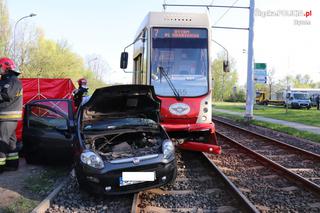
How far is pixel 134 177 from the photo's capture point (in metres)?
5.91

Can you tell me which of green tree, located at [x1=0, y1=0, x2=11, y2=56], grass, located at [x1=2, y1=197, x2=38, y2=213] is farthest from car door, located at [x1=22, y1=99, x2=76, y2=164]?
green tree, located at [x1=0, y1=0, x2=11, y2=56]

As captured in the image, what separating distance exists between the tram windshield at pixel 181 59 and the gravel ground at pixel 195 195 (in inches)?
102

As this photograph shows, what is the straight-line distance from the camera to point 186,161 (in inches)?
374

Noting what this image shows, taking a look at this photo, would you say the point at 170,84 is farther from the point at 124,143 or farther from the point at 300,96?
the point at 300,96

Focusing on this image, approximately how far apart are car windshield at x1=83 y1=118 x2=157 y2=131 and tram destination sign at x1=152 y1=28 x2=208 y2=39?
370cm

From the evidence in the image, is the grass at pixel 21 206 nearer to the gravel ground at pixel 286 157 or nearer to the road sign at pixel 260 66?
the gravel ground at pixel 286 157

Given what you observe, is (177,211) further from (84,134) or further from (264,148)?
(264,148)

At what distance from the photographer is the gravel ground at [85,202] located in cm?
577

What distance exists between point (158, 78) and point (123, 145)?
3695 mm

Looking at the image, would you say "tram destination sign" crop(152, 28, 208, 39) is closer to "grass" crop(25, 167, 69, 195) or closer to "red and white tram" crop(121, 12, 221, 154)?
"red and white tram" crop(121, 12, 221, 154)

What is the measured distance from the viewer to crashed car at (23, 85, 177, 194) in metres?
5.92

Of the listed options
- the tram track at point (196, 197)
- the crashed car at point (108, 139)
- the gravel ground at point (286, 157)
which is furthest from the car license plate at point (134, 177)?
the gravel ground at point (286, 157)

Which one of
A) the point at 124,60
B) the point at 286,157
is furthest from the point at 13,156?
the point at 286,157

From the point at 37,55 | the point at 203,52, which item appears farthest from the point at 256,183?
the point at 37,55
